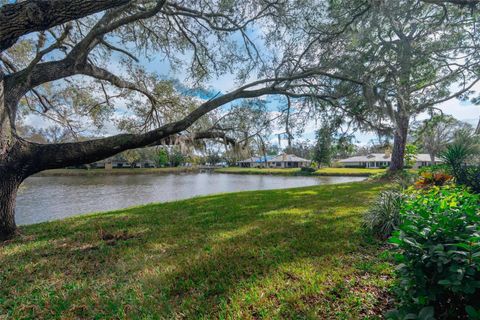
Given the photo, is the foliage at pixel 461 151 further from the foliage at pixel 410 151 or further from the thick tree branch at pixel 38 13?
the foliage at pixel 410 151

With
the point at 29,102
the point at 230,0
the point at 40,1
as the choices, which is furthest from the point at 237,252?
the point at 29,102

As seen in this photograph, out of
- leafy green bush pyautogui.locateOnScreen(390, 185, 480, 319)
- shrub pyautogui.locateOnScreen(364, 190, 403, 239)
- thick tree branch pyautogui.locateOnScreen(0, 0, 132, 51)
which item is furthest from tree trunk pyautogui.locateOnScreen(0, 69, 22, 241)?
shrub pyautogui.locateOnScreen(364, 190, 403, 239)

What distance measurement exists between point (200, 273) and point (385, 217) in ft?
9.73

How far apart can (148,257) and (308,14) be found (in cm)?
623

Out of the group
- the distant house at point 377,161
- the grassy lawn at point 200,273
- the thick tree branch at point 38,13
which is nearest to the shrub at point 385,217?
the grassy lawn at point 200,273

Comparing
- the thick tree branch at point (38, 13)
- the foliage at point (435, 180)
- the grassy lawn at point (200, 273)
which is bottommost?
the grassy lawn at point (200, 273)

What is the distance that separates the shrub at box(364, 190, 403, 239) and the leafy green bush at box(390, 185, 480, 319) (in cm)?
200

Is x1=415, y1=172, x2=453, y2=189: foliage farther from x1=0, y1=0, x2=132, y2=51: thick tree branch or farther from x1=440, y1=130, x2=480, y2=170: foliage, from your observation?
x1=0, y1=0, x2=132, y2=51: thick tree branch

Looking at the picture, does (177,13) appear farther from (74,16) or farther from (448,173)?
(448,173)

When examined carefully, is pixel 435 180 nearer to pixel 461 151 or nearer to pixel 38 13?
pixel 461 151

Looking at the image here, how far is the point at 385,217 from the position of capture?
12.0ft

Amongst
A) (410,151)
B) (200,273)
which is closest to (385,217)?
(200,273)

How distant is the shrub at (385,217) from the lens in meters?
3.49

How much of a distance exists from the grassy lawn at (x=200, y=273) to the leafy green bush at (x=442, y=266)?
55 cm
